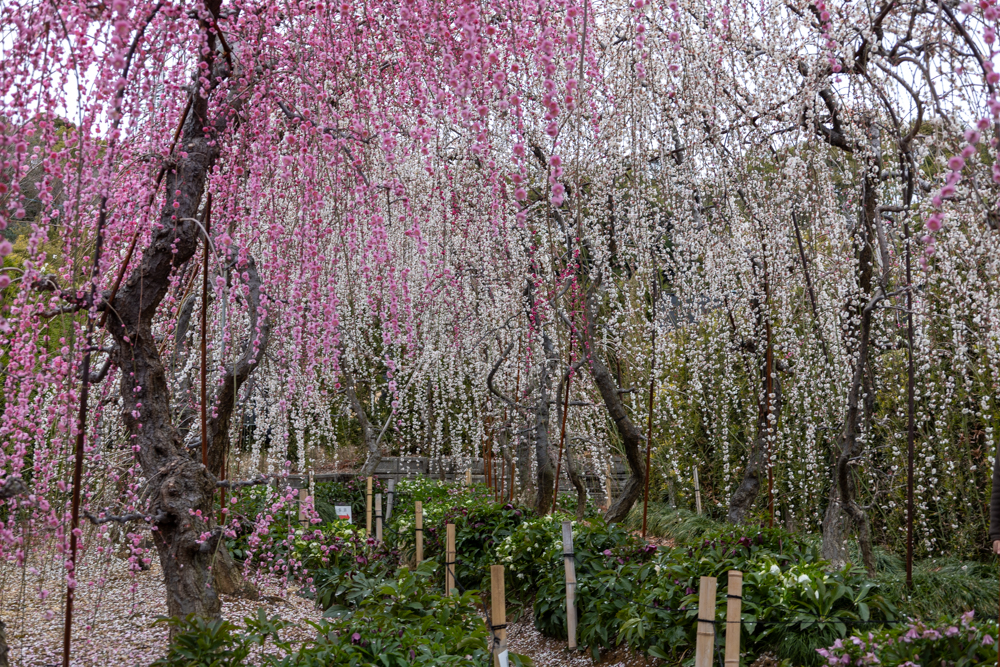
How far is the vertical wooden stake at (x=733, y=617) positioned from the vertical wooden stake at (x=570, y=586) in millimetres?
1408

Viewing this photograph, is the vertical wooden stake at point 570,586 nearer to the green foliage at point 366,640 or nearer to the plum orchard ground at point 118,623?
the plum orchard ground at point 118,623

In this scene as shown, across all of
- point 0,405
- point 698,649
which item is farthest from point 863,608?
point 0,405

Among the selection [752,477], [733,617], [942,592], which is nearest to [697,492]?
[752,477]

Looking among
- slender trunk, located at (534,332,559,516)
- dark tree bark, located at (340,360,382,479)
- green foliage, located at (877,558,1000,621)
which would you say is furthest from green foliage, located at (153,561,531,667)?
dark tree bark, located at (340,360,382,479)

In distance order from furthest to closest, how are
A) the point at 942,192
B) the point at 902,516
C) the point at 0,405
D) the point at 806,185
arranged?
1. the point at 0,405
2. the point at 902,516
3. the point at 806,185
4. the point at 942,192

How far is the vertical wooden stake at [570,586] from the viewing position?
13.6ft

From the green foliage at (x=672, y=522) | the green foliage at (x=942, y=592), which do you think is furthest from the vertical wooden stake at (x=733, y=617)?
the green foliage at (x=672, y=522)

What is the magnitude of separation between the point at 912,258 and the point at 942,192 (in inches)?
149

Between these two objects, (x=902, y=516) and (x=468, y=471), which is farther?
(x=468, y=471)

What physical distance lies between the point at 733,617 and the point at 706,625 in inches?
4.4

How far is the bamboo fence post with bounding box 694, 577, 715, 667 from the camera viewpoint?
2.75 meters

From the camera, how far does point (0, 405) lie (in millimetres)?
7824

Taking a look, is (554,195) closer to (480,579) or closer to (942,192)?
(942,192)

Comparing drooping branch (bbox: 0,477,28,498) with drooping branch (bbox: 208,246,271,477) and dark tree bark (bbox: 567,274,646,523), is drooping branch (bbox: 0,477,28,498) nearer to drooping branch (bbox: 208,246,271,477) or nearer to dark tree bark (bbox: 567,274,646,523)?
drooping branch (bbox: 208,246,271,477)
